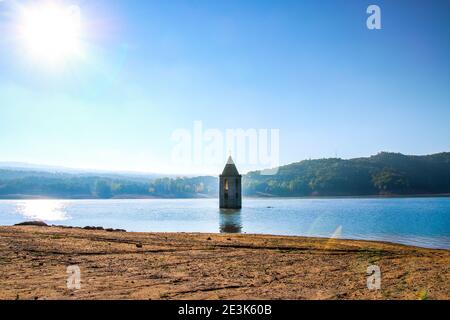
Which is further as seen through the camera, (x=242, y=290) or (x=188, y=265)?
(x=188, y=265)

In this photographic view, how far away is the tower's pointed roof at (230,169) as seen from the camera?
110419mm

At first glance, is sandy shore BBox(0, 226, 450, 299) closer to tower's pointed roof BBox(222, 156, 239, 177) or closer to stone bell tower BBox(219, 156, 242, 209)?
tower's pointed roof BBox(222, 156, 239, 177)

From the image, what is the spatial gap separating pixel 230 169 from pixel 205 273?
97626mm

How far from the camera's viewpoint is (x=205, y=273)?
13.7 metres

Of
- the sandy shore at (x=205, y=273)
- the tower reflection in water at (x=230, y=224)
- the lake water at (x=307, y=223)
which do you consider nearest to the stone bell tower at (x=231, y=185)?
the tower reflection in water at (x=230, y=224)

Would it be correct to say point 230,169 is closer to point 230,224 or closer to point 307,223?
point 307,223

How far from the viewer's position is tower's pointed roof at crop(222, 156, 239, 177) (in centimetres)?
11042

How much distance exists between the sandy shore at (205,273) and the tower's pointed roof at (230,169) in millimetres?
88671

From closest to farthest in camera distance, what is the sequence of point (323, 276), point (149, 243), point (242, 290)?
point (242, 290) < point (323, 276) < point (149, 243)

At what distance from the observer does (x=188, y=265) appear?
15.5 metres
